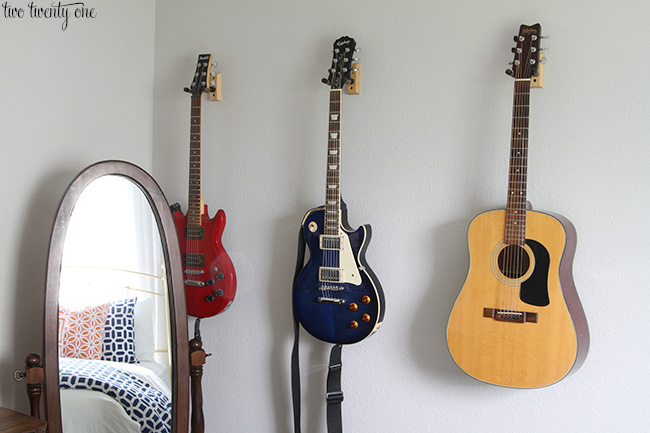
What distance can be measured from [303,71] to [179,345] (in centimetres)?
105

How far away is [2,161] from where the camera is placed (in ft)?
5.90

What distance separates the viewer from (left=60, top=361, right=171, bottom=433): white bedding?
5.89ft

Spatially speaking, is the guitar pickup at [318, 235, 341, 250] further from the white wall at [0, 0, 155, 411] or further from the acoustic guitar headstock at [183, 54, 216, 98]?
the white wall at [0, 0, 155, 411]

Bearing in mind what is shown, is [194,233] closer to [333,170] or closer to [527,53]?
[333,170]

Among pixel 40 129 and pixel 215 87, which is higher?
pixel 215 87

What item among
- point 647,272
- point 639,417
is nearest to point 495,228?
point 647,272

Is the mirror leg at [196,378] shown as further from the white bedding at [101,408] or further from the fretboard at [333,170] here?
the fretboard at [333,170]

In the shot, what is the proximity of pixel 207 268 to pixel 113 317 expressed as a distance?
1.24 ft

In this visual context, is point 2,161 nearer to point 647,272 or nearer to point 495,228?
point 495,228

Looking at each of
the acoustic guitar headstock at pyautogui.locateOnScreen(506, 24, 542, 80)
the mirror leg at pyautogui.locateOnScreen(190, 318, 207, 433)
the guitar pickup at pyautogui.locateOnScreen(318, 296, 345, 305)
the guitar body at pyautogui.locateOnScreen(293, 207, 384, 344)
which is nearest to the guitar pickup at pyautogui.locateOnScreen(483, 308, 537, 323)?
the guitar body at pyautogui.locateOnScreen(293, 207, 384, 344)

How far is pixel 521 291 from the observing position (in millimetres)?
1727

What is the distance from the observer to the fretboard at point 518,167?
68.1 inches

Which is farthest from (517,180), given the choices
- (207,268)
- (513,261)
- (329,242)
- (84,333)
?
(84,333)

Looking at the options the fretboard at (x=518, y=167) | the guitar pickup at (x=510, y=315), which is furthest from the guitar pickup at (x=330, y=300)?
the fretboard at (x=518, y=167)
